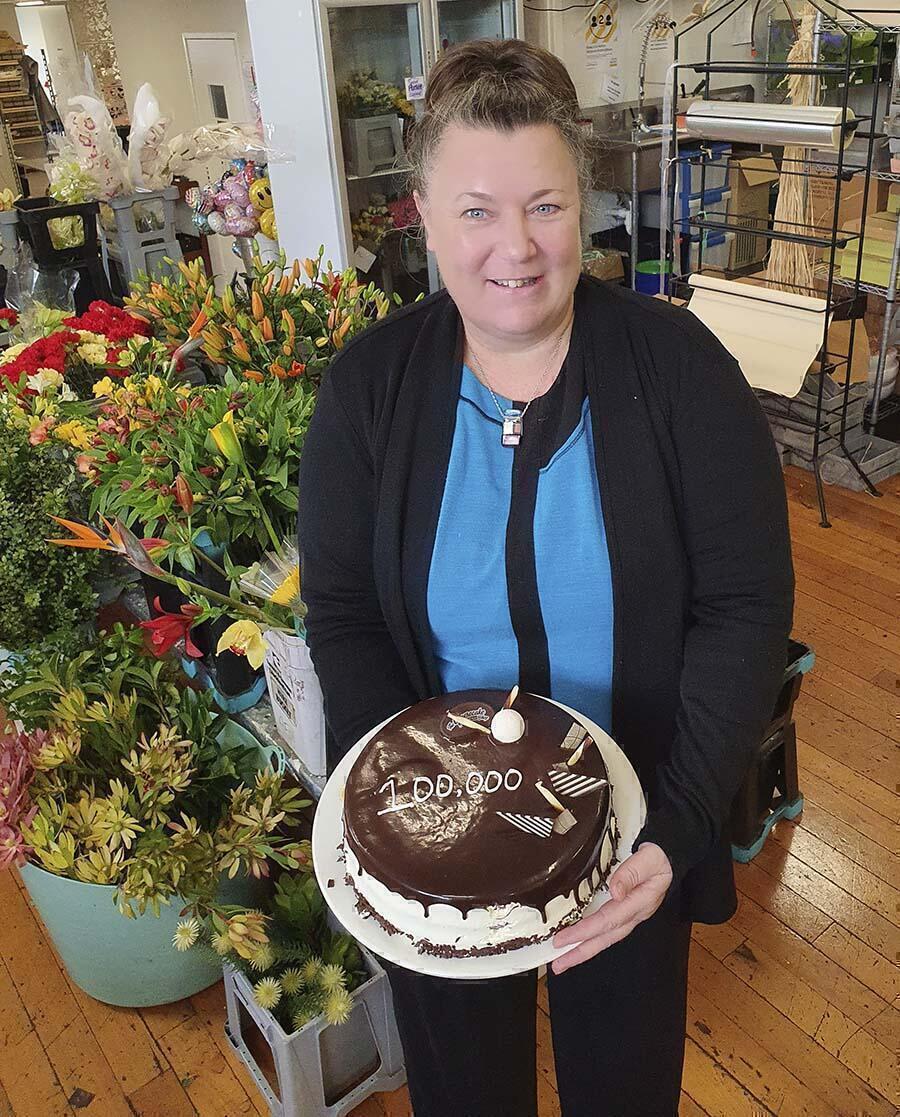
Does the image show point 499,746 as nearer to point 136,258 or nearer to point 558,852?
point 558,852

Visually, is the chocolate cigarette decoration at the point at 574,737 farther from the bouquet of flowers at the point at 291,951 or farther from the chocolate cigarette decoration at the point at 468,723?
the bouquet of flowers at the point at 291,951

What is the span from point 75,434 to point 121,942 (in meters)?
0.79

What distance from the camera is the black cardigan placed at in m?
0.94

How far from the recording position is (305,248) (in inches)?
141

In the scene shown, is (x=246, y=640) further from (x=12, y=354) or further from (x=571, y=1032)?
(x=12, y=354)

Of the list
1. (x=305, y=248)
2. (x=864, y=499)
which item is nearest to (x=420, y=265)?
(x=305, y=248)

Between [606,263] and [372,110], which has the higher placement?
[372,110]

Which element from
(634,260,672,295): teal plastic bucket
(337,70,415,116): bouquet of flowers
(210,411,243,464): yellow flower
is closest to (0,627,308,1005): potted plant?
(210,411,243,464): yellow flower

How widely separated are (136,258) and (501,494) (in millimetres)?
2192

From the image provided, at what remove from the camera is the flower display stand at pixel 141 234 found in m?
2.70

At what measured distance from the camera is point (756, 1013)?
5.16 feet

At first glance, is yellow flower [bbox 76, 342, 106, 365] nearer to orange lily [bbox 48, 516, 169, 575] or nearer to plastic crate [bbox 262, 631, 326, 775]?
orange lily [bbox 48, 516, 169, 575]

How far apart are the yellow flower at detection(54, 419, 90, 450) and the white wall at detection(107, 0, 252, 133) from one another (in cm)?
483

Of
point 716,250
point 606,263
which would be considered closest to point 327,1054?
point 606,263
